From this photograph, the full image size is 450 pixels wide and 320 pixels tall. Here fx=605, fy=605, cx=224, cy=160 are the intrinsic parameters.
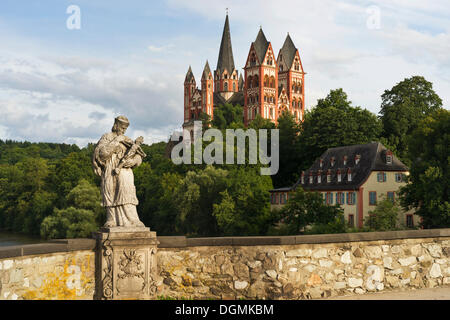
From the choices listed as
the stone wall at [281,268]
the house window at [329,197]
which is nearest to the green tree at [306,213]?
the house window at [329,197]

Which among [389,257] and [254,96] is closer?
[389,257]

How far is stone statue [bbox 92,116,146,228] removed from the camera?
10.3 metres

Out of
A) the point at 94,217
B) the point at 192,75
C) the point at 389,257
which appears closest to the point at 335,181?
the point at 94,217

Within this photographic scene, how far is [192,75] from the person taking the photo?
154875 mm

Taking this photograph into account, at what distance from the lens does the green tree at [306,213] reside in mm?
48719

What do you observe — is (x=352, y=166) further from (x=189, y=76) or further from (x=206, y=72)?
(x=189, y=76)

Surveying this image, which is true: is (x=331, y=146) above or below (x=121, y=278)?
above

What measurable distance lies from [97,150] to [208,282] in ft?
9.90

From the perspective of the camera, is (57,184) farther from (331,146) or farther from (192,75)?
(192,75)

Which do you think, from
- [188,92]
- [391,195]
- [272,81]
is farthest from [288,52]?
[391,195]

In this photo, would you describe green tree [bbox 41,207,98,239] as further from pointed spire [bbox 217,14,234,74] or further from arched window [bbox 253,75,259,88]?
pointed spire [bbox 217,14,234,74]

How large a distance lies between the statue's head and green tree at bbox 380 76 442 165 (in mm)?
61984

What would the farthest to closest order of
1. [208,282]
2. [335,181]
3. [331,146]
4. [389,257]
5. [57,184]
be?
[57,184] < [331,146] < [335,181] < [389,257] < [208,282]

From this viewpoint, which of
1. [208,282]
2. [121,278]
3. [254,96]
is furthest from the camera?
[254,96]
